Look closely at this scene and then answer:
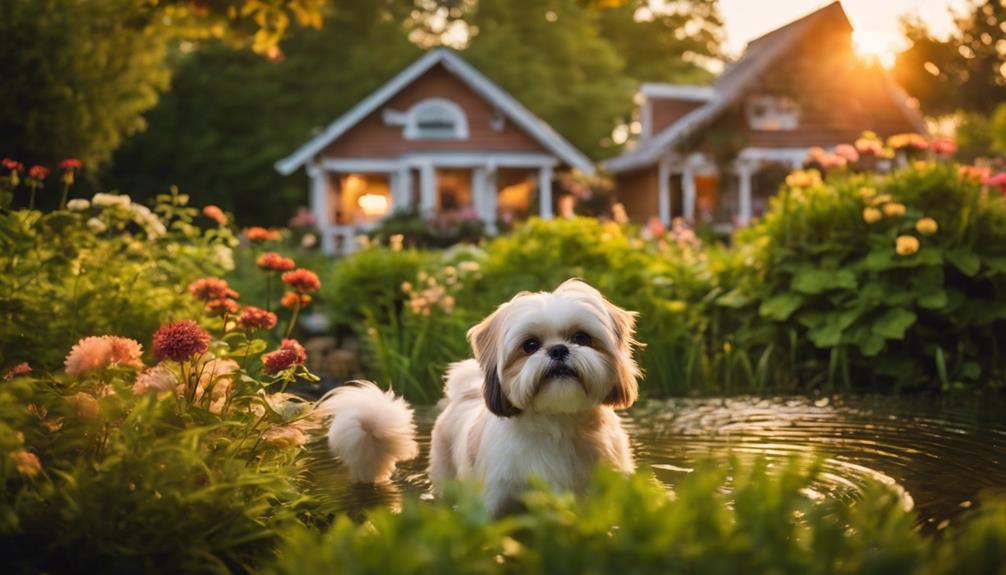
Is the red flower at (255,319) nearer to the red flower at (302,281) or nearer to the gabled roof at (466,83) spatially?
the red flower at (302,281)

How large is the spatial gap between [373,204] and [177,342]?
27343 mm

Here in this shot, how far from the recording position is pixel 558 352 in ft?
11.9

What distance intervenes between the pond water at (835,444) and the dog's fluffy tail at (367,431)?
127mm

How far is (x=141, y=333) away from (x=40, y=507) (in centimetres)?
328

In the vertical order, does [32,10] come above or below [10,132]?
above

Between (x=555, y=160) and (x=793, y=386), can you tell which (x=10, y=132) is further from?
(x=555, y=160)

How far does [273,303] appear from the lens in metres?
11.1

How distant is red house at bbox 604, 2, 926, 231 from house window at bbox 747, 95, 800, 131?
32 mm

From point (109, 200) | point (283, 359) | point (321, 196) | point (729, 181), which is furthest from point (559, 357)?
point (729, 181)

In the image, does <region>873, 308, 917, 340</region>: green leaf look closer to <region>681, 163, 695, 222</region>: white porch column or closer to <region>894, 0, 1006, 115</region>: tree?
<region>681, 163, 695, 222</region>: white porch column

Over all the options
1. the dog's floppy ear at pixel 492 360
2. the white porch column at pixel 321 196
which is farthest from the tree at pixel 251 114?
the dog's floppy ear at pixel 492 360

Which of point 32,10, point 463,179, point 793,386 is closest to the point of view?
point 793,386

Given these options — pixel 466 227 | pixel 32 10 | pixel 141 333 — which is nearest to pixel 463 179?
pixel 466 227

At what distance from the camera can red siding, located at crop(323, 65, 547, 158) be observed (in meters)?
28.6
